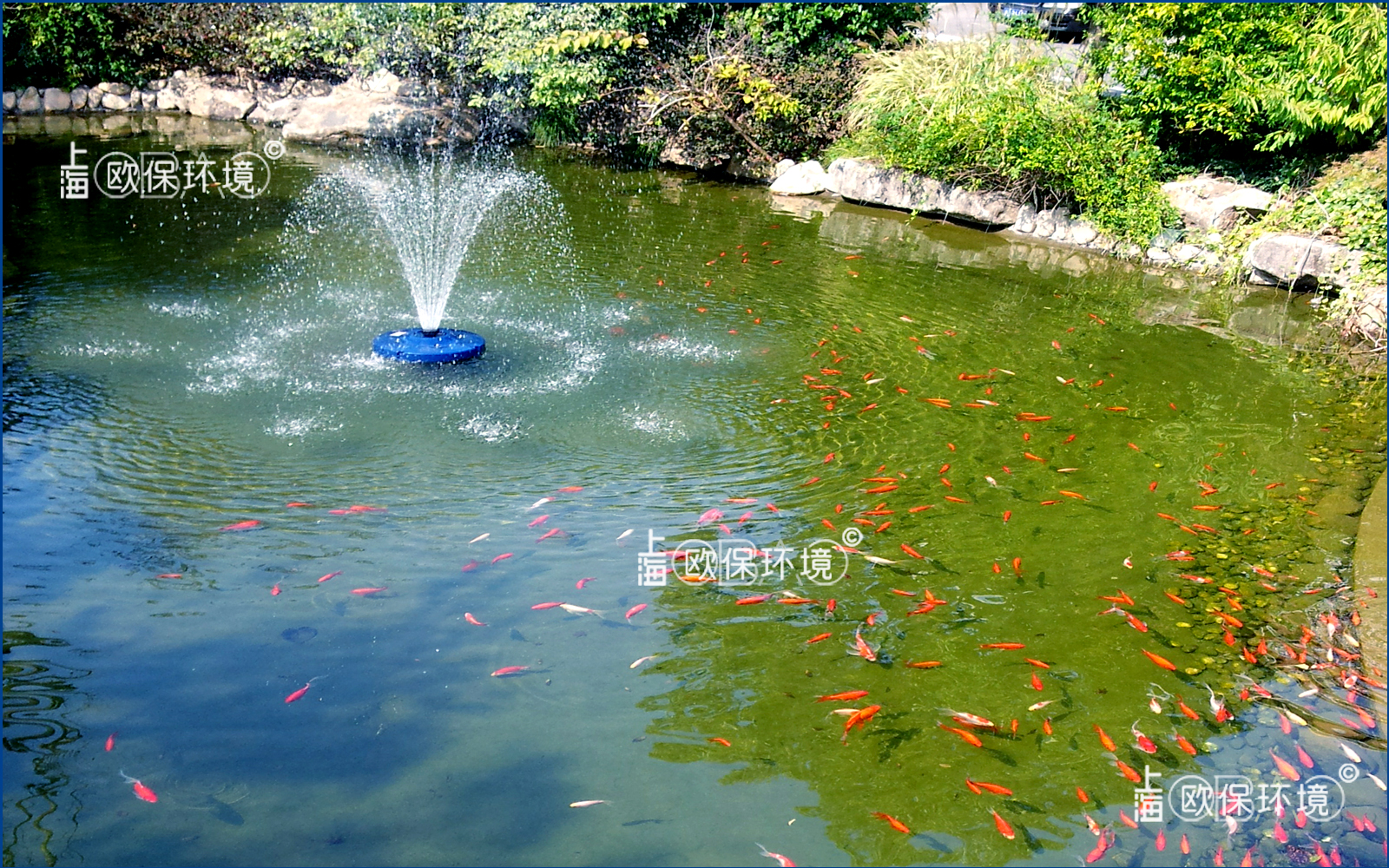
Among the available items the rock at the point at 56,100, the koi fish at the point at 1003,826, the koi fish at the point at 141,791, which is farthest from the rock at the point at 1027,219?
the rock at the point at 56,100

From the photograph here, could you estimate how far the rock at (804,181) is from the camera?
14164 mm

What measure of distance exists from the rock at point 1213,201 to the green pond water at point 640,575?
2.84 m

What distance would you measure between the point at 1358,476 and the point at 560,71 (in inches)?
459

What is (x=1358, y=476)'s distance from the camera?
6488mm

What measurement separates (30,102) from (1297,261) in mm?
18860

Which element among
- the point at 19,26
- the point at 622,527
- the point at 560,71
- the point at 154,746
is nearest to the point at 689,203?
the point at 560,71

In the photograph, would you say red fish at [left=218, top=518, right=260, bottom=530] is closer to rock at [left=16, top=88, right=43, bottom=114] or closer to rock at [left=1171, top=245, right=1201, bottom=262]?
rock at [left=1171, top=245, right=1201, bottom=262]

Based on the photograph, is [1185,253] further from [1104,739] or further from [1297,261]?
[1104,739]

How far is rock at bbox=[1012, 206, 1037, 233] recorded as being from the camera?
12.5m

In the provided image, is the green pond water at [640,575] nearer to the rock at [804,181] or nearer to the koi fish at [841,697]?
the koi fish at [841,697]

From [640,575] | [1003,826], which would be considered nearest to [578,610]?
[640,575]

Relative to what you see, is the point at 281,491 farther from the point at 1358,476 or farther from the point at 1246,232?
the point at 1246,232

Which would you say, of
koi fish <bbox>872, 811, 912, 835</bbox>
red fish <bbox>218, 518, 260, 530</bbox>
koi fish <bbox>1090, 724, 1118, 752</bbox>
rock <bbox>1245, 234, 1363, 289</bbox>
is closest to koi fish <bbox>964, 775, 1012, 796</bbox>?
koi fish <bbox>872, 811, 912, 835</bbox>

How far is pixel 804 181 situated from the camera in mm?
14180
